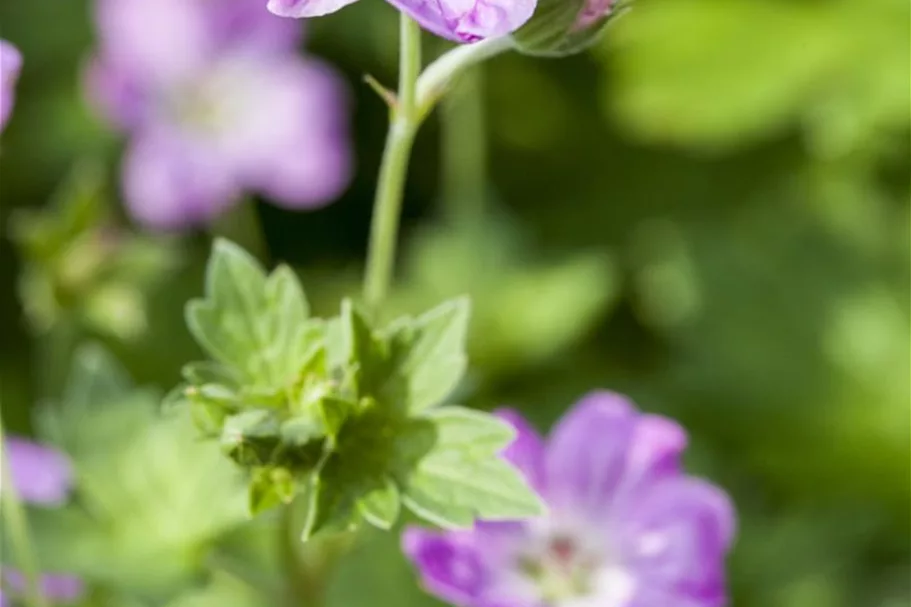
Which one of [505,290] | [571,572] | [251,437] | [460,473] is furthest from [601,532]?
[505,290]

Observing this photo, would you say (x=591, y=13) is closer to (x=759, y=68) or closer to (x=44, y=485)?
(x=44, y=485)

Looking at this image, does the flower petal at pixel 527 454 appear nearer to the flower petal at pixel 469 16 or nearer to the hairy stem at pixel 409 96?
the hairy stem at pixel 409 96

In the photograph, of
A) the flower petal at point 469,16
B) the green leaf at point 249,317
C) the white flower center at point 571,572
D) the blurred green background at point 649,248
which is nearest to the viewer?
the flower petal at point 469,16

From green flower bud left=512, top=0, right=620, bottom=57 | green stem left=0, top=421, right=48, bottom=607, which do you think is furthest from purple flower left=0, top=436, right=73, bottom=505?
green flower bud left=512, top=0, right=620, bottom=57

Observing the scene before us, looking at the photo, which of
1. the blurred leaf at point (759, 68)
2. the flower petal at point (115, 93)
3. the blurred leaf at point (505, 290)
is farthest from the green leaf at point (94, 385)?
the blurred leaf at point (759, 68)

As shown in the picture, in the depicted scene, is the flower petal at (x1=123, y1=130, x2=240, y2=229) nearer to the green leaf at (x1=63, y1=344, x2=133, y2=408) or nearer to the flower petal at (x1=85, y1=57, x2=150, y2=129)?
the flower petal at (x1=85, y1=57, x2=150, y2=129)
